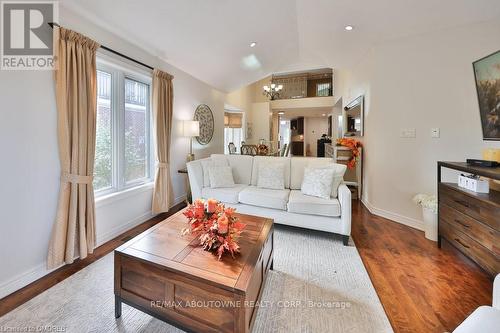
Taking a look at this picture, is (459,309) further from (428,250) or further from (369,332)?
(428,250)

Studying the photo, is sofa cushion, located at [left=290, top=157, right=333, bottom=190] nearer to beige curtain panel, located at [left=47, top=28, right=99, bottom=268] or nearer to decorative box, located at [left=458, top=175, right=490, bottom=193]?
decorative box, located at [left=458, top=175, right=490, bottom=193]

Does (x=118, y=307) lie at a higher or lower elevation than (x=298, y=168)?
lower

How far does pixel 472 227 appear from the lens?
6.73 ft

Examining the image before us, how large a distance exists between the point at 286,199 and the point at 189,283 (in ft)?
6.14

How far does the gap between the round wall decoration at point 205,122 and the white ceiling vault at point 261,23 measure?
715 mm

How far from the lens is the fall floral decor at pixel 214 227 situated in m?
1.48

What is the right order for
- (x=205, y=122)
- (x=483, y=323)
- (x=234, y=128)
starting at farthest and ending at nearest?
(x=234, y=128)
(x=205, y=122)
(x=483, y=323)

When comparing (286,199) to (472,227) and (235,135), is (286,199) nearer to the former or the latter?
(472,227)

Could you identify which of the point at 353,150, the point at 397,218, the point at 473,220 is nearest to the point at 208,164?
the point at 353,150

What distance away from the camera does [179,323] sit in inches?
51.9

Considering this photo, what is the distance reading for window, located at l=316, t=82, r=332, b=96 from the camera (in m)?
8.82

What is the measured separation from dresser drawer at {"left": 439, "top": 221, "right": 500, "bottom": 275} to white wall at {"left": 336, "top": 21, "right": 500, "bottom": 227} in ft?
2.58

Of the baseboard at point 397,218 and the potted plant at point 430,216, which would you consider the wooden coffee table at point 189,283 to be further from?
the baseboard at point 397,218

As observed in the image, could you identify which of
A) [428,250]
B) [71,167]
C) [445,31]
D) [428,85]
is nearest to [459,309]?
[428,250]
